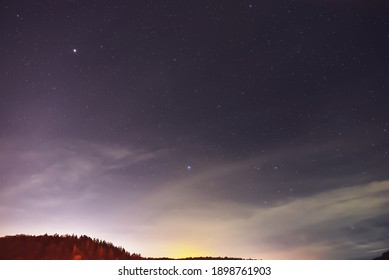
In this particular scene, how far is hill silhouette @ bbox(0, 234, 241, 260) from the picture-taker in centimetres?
977

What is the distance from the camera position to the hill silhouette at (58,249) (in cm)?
977

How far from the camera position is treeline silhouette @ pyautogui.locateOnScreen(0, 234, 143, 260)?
385 inches

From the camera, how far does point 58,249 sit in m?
9.93

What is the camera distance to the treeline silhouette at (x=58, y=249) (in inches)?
385

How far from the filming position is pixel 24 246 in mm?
10070

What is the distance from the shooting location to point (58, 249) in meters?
9.93
